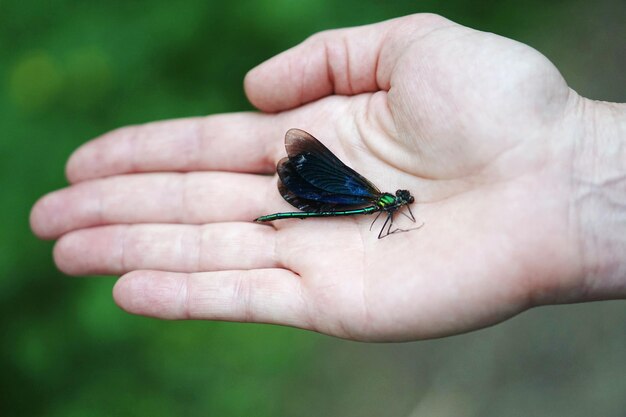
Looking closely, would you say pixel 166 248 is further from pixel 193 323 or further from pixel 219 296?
pixel 193 323

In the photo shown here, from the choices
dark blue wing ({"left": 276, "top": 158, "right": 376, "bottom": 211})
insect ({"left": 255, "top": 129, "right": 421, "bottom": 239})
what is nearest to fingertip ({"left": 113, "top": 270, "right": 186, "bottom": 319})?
insect ({"left": 255, "top": 129, "right": 421, "bottom": 239})

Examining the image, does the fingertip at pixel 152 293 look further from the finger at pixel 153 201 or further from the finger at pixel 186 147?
the finger at pixel 186 147

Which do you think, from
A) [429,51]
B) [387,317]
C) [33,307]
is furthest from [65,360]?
[429,51]

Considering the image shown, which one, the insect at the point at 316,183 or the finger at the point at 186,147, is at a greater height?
the finger at the point at 186,147

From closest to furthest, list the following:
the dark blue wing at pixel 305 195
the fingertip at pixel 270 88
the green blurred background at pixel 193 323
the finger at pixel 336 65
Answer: the finger at pixel 336 65, the dark blue wing at pixel 305 195, the fingertip at pixel 270 88, the green blurred background at pixel 193 323

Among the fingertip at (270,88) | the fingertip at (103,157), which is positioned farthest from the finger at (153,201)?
the fingertip at (270,88)

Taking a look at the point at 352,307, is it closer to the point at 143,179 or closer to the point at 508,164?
the point at 508,164
